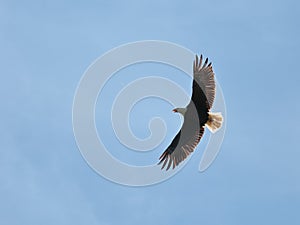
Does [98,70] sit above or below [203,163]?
above

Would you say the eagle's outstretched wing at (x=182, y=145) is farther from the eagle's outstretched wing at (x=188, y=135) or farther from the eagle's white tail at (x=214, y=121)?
the eagle's white tail at (x=214, y=121)

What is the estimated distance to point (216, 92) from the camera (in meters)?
39.3

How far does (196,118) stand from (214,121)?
78 centimetres

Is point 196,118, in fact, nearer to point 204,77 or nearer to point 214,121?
point 214,121

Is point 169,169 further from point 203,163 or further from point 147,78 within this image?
point 147,78

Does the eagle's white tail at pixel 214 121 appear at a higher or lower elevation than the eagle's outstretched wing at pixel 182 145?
higher

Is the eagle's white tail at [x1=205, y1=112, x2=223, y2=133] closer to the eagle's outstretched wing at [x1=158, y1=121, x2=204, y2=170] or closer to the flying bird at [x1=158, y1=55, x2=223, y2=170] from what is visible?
the flying bird at [x1=158, y1=55, x2=223, y2=170]

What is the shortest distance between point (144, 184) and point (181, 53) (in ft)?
18.8

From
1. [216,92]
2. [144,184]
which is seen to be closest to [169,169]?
[144,184]

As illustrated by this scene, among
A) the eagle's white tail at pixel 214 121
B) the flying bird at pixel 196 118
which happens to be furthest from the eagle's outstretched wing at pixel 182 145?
the eagle's white tail at pixel 214 121

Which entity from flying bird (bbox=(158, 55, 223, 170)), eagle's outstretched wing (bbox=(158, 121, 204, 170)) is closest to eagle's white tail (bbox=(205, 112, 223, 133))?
flying bird (bbox=(158, 55, 223, 170))

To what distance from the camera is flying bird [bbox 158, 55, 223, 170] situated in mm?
38938

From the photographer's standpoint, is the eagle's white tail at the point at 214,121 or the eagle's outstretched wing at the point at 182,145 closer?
the eagle's white tail at the point at 214,121

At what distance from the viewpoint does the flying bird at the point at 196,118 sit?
38.9 meters
